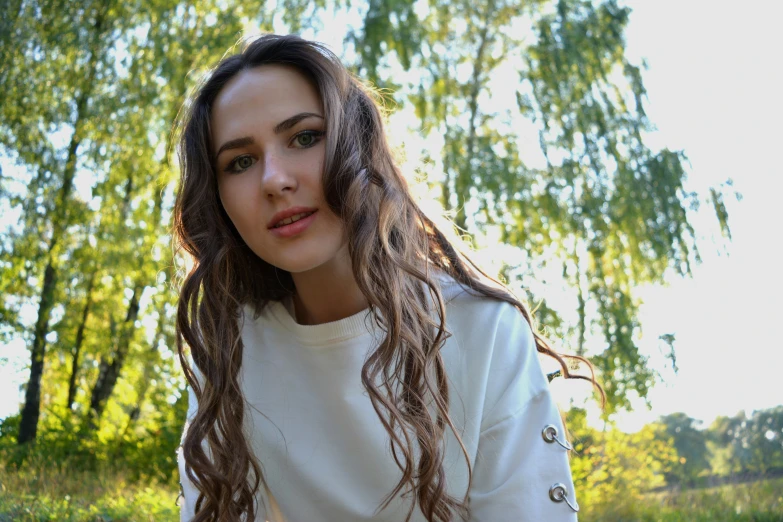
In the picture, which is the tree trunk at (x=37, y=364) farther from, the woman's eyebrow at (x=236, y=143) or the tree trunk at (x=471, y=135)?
the woman's eyebrow at (x=236, y=143)

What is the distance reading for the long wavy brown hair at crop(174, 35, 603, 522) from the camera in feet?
6.79

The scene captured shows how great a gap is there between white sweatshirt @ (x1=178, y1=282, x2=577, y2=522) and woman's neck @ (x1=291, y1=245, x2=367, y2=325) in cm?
6

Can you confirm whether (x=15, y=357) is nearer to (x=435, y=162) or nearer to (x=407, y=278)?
(x=435, y=162)

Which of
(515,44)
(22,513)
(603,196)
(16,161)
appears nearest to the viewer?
(22,513)

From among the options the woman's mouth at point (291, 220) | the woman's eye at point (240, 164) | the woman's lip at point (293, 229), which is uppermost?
the woman's eye at point (240, 164)

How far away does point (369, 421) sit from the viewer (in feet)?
7.33

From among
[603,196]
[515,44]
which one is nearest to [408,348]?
[603,196]

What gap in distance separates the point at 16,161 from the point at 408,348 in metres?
6.20

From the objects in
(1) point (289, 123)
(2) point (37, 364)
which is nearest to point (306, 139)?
(1) point (289, 123)

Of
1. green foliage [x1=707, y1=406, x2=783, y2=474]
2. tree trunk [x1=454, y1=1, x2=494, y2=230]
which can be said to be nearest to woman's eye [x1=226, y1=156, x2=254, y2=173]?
green foliage [x1=707, y1=406, x2=783, y2=474]

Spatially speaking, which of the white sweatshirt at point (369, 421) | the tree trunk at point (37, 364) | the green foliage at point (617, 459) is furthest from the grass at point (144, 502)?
the tree trunk at point (37, 364)

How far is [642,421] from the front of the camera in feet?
26.7

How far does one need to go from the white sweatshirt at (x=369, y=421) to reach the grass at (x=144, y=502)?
3.31ft

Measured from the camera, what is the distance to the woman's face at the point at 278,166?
205 centimetres
